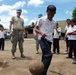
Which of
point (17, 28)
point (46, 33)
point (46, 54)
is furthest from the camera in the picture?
point (17, 28)

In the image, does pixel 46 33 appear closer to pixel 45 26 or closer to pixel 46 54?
pixel 45 26

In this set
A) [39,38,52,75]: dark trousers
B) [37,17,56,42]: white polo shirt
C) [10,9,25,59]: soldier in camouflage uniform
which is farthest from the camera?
[10,9,25,59]: soldier in camouflage uniform

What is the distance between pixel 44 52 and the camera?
21.5ft

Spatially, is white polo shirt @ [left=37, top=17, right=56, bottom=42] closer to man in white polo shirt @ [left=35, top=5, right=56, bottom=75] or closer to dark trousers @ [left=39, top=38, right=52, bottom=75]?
man in white polo shirt @ [left=35, top=5, right=56, bottom=75]

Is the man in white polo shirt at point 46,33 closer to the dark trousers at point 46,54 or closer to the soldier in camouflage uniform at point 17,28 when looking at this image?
the dark trousers at point 46,54

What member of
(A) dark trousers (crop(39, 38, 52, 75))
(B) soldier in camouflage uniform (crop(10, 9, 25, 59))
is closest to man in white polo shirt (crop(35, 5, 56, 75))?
(A) dark trousers (crop(39, 38, 52, 75))

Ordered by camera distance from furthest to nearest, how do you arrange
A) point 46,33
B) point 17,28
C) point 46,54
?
point 17,28
point 46,33
point 46,54

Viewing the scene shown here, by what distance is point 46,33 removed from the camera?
6785 millimetres

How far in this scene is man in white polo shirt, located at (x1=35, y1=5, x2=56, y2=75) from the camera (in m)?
6.52

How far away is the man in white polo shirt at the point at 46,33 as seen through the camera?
6520 millimetres

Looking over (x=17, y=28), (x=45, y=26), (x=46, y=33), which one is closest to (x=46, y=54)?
(x=46, y=33)

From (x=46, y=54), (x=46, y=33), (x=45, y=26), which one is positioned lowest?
(x=46, y=54)

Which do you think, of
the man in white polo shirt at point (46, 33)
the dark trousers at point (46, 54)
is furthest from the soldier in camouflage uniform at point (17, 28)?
the dark trousers at point (46, 54)

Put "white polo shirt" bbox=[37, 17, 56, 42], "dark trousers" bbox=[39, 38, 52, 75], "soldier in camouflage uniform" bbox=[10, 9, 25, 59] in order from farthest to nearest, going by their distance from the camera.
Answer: "soldier in camouflage uniform" bbox=[10, 9, 25, 59] → "white polo shirt" bbox=[37, 17, 56, 42] → "dark trousers" bbox=[39, 38, 52, 75]
